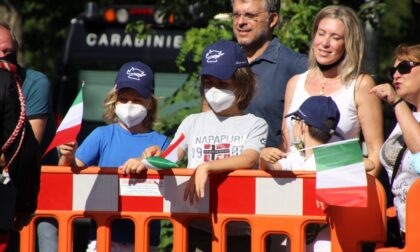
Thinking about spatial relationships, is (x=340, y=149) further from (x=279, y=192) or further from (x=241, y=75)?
(x=241, y=75)

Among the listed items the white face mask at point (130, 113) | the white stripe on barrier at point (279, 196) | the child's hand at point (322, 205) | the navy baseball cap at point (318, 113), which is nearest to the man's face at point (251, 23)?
the white face mask at point (130, 113)

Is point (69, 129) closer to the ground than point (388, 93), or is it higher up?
closer to the ground

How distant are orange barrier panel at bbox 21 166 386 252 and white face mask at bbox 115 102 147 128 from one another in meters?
0.62

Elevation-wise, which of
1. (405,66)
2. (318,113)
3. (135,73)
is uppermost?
(135,73)

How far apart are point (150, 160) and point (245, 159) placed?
49cm

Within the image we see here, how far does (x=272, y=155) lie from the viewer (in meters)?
5.77

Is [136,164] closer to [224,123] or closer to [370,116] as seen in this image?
[224,123]

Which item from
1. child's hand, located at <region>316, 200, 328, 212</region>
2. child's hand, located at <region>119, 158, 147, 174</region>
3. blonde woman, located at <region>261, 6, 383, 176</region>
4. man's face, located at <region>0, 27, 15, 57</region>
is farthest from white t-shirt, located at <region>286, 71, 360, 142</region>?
man's face, located at <region>0, 27, 15, 57</region>

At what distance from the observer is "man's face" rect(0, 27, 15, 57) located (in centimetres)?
657

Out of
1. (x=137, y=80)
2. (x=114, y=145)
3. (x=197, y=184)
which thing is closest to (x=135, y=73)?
(x=137, y=80)

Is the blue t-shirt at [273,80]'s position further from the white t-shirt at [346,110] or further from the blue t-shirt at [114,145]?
the blue t-shirt at [114,145]

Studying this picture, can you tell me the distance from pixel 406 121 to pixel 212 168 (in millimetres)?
957

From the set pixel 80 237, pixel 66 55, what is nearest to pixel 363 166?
pixel 80 237

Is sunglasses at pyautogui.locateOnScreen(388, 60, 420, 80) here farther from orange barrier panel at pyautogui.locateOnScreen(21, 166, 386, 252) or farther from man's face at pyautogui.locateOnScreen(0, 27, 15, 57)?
man's face at pyautogui.locateOnScreen(0, 27, 15, 57)
